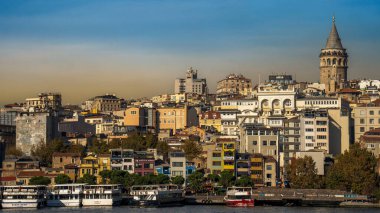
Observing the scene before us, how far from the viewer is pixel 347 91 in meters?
93.9

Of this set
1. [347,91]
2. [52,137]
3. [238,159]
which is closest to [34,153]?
[52,137]

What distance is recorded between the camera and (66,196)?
57.9m

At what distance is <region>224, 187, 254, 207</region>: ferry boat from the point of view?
186ft

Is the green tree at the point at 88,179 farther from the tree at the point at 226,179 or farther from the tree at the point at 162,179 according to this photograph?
the tree at the point at 226,179

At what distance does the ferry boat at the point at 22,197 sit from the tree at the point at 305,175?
49.9 ft

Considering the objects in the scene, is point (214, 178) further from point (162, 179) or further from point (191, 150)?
point (191, 150)

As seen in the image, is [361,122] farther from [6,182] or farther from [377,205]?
[6,182]

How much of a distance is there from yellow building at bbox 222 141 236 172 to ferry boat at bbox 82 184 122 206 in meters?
7.89

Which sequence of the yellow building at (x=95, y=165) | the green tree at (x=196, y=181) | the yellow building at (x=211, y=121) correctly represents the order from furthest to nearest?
the yellow building at (x=211, y=121) < the yellow building at (x=95, y=165) < the green tree at (x=196, y=181)

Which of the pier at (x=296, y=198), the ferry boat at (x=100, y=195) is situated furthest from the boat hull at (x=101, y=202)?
the pier at (x=296, y=198)

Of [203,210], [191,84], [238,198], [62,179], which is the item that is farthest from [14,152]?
[191,84]

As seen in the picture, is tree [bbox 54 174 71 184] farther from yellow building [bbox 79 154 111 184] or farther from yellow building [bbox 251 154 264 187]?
yellow building [bbox 251 154 264 187]

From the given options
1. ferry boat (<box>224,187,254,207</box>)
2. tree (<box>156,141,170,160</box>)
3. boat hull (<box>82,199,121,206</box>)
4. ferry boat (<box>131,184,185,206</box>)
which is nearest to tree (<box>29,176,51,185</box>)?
boat hull (<box>82,199,121,206</box>)

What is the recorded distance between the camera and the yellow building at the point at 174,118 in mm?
88500
